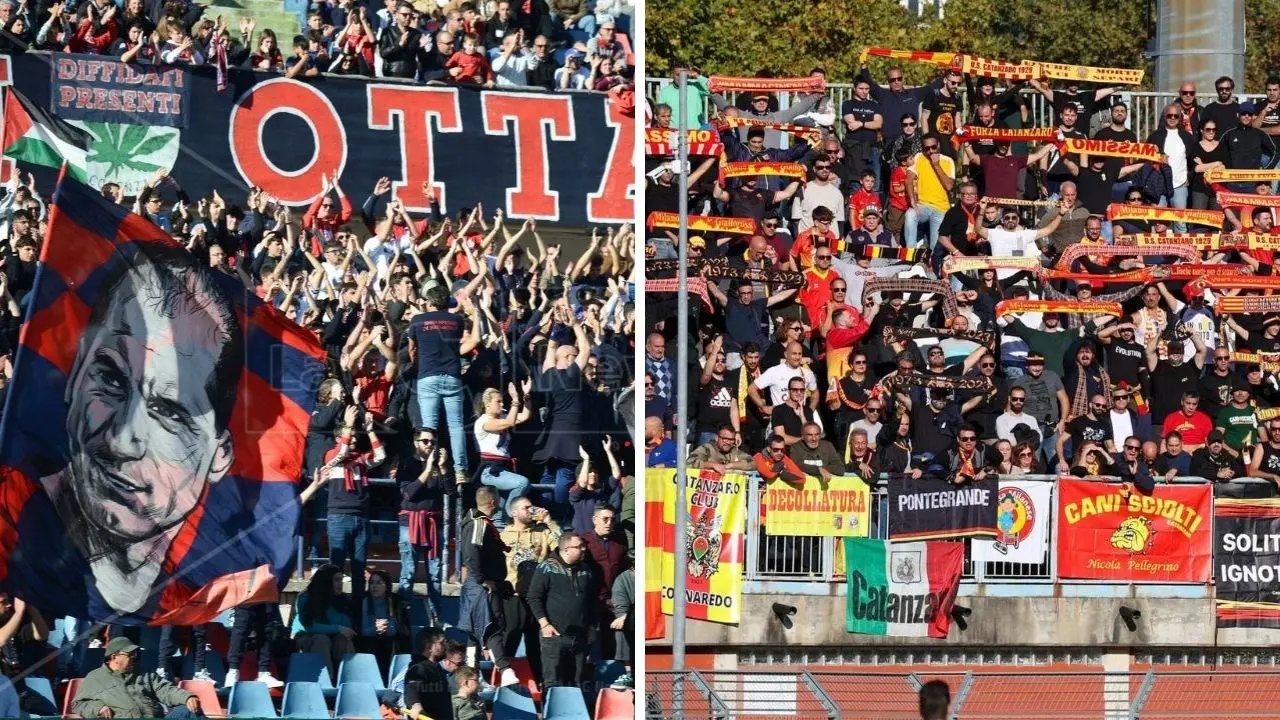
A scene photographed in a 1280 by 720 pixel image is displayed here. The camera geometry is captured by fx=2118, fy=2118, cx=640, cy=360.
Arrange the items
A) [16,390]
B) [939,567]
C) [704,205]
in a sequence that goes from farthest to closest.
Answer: [704,205], [939,567], [16,390]

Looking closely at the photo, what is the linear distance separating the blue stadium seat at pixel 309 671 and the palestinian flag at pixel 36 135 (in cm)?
233

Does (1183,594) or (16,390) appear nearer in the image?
(16,390)

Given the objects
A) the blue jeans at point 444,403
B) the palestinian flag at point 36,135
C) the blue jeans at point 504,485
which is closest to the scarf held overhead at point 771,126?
the blue jeans at point 444,403

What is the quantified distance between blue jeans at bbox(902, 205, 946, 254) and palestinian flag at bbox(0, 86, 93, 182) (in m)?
11.2

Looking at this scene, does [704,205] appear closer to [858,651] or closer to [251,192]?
[858,651]

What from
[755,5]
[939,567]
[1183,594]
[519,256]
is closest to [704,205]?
[939,567]

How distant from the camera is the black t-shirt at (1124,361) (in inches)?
727

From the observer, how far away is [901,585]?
16922mm

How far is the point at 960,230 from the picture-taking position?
63.4 feet

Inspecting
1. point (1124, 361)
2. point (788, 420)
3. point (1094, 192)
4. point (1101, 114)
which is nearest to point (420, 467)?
point (788, 420)

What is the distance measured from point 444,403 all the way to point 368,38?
1.69m

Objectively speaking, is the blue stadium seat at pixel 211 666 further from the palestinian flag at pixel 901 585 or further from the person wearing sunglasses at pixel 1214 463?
the person wearing sunglasses at pixel 1214 463

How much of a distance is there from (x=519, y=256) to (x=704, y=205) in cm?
914

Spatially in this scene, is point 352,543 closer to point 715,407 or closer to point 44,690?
point 44,690
